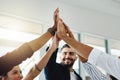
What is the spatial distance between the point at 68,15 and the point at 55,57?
6.61 feet

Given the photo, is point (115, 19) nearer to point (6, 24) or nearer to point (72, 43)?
point (6, 24)

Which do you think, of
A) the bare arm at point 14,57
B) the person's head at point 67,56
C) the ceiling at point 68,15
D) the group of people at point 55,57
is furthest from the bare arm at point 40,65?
the ceiling at point 68,15

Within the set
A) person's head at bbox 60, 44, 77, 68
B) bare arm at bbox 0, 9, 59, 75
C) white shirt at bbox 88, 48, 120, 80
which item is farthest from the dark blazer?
bare arm at bbox 0, 9, 59, 75

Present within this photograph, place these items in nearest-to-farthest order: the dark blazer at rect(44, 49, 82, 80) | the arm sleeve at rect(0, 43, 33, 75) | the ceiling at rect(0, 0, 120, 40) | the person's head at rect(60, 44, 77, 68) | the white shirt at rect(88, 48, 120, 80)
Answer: the arm sleeve at rect(0, 43, 33, 75) → the white shirt at rect(88, 48, 120, 80) → the dark blazer at rect(44, 49, 82, 80) → the person's head at rect(60, 44, 77, 68) → the ceiling at rect(0, 0, 120, 40)

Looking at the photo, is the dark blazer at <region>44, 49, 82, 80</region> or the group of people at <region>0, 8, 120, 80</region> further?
the dark blazer at <region>44, 49, 82, 80</region>

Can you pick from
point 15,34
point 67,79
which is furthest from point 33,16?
point 67,79

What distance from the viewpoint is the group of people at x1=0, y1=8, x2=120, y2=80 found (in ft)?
2.53

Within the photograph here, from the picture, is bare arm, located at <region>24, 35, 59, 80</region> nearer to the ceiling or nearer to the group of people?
the group of people

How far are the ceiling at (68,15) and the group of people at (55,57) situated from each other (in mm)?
1045

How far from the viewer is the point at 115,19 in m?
4.42

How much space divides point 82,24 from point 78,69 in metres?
0.84

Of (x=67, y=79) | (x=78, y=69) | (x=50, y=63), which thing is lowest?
(x=78, y=69)

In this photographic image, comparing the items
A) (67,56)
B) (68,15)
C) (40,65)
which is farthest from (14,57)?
(68,15)

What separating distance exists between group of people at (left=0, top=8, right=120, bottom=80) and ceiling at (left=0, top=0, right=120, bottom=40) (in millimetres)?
1045
